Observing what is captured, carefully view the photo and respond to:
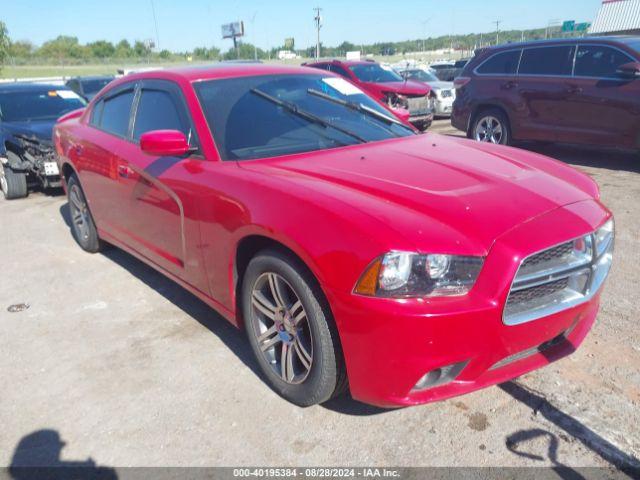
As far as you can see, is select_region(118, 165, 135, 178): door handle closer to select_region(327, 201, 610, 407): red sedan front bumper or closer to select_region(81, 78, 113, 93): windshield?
select_region(327, 201, 610, 407): red sedan front bumper

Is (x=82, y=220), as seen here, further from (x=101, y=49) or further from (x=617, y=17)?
(x=101, y=49)

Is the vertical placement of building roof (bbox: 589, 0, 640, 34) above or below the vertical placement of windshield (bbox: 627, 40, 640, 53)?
above

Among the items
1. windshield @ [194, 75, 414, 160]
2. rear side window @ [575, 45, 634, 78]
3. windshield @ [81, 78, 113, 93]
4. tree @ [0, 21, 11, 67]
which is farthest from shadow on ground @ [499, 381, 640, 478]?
tree @ [0, 21, 11, 67]

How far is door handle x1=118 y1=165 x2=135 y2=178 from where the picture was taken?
3832mm

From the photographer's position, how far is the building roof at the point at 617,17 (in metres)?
32.4

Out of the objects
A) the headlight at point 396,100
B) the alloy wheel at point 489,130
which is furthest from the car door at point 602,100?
the headlight at point 396,100

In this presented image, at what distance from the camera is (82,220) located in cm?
527

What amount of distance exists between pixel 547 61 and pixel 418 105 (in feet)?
13.5

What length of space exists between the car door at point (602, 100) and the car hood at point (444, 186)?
453cm

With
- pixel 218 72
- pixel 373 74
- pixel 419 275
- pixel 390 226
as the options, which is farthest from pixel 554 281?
pixel 373 74

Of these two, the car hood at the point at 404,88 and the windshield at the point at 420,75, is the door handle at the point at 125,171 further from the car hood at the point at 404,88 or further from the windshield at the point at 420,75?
the windshield at the point at 420,75

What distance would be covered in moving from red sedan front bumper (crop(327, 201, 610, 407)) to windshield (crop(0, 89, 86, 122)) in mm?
7663

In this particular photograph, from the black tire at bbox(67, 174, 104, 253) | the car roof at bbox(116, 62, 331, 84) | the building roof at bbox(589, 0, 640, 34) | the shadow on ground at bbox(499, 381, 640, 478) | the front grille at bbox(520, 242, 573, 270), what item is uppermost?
the building roof at bbox(589, 0, 640, 34)

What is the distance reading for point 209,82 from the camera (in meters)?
3.52
